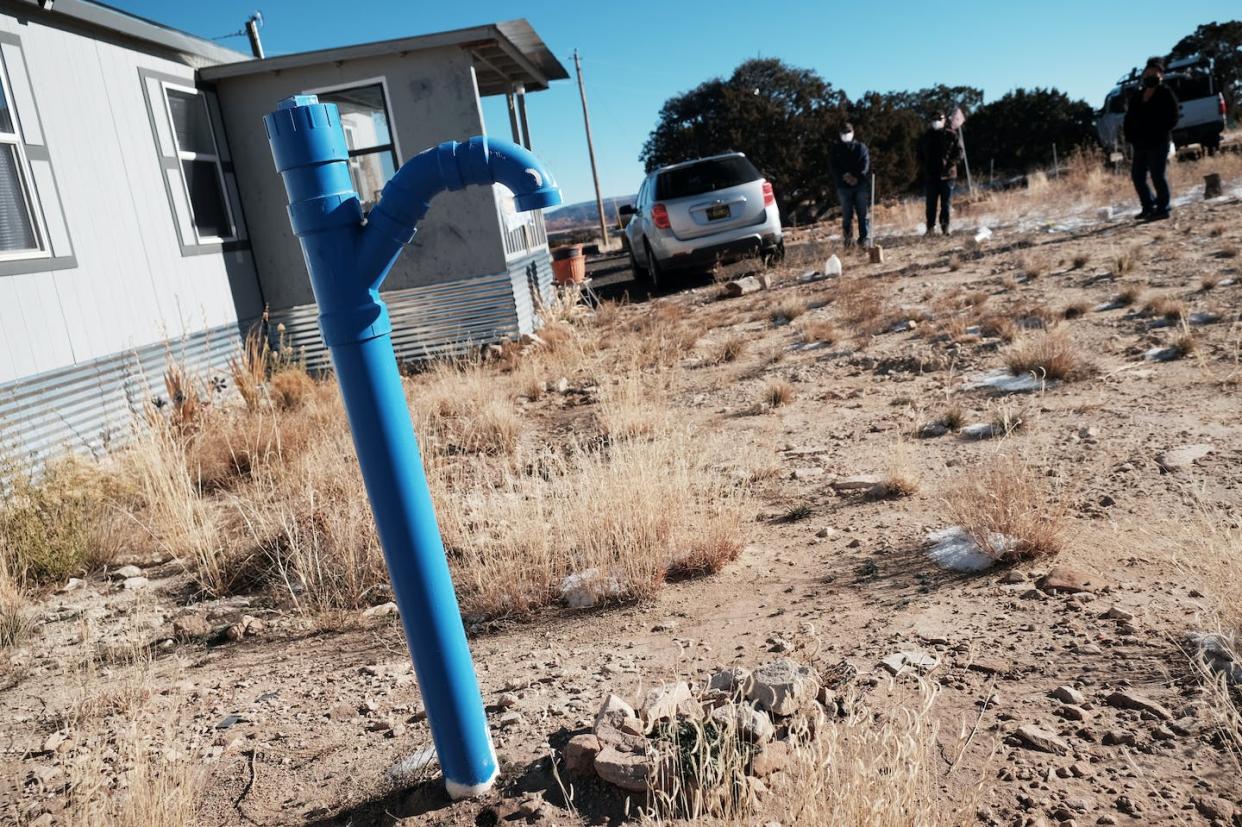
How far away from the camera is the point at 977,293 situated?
875 centimetres

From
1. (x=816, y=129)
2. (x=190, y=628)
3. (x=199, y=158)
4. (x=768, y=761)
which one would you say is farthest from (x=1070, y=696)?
(x=816, y=129)

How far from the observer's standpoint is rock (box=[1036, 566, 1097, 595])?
2941mm

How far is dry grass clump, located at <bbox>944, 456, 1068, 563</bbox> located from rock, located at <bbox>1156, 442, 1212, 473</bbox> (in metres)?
0.72

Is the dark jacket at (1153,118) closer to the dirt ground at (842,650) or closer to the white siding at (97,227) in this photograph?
the dirt ground at (842,650)

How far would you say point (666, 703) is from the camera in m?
Answer: 2.36

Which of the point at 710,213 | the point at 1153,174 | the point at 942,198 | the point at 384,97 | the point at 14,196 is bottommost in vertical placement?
the point at 1153,174

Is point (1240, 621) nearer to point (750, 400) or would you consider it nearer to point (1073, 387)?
point (1073, 387)

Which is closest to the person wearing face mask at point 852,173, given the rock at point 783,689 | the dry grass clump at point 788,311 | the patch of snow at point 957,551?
the dry grass clump at point 788,311

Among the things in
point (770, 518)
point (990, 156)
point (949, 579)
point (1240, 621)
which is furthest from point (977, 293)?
point (990, 156)

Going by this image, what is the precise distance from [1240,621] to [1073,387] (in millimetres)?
3416

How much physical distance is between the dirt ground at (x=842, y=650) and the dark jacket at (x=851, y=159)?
7.90 m

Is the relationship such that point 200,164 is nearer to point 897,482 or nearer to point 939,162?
point 897,482

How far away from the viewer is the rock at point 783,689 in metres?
2.32

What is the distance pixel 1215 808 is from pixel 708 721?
1073 mm
